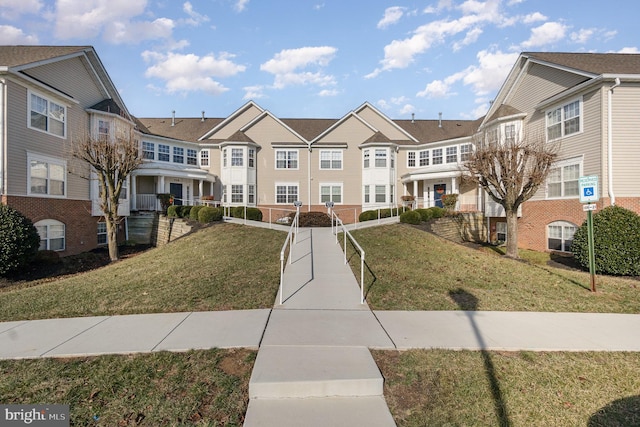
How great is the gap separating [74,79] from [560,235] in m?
25.7

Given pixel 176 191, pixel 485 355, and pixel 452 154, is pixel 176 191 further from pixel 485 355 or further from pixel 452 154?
pixel 485 355

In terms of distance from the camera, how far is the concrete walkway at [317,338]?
11.3ft

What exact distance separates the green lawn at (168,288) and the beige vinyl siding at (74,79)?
10310 millimetres

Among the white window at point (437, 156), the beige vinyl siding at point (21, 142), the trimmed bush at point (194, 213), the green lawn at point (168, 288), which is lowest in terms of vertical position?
the green lawn at point (168, 288)

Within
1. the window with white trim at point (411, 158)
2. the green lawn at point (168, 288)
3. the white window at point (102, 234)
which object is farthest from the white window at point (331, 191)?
the white window at point (102, 234)

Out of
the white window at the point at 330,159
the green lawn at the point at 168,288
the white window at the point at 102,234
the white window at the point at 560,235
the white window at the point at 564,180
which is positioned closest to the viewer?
the green lawn at the point at 168,288

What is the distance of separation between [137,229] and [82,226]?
3513 mm

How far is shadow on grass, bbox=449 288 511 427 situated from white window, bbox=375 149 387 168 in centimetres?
1728

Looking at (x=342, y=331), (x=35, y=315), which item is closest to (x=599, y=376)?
(x=342, y=331)

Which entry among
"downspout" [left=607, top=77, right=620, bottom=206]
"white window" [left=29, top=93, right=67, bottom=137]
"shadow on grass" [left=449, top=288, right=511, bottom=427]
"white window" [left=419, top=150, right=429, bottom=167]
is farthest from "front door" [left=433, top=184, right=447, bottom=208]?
"white window" [left=29, top=93, right=67, bottom=137]

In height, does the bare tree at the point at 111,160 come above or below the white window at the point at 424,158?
below

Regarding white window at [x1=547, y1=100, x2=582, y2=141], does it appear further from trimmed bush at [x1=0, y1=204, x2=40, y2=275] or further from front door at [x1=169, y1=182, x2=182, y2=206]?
front door at [x1=169, y1=182, x2=182, y2=206]

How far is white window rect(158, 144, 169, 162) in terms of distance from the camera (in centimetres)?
2258

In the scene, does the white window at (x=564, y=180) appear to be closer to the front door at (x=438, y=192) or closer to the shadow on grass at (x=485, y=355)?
the front door at (x=438, y=192)
